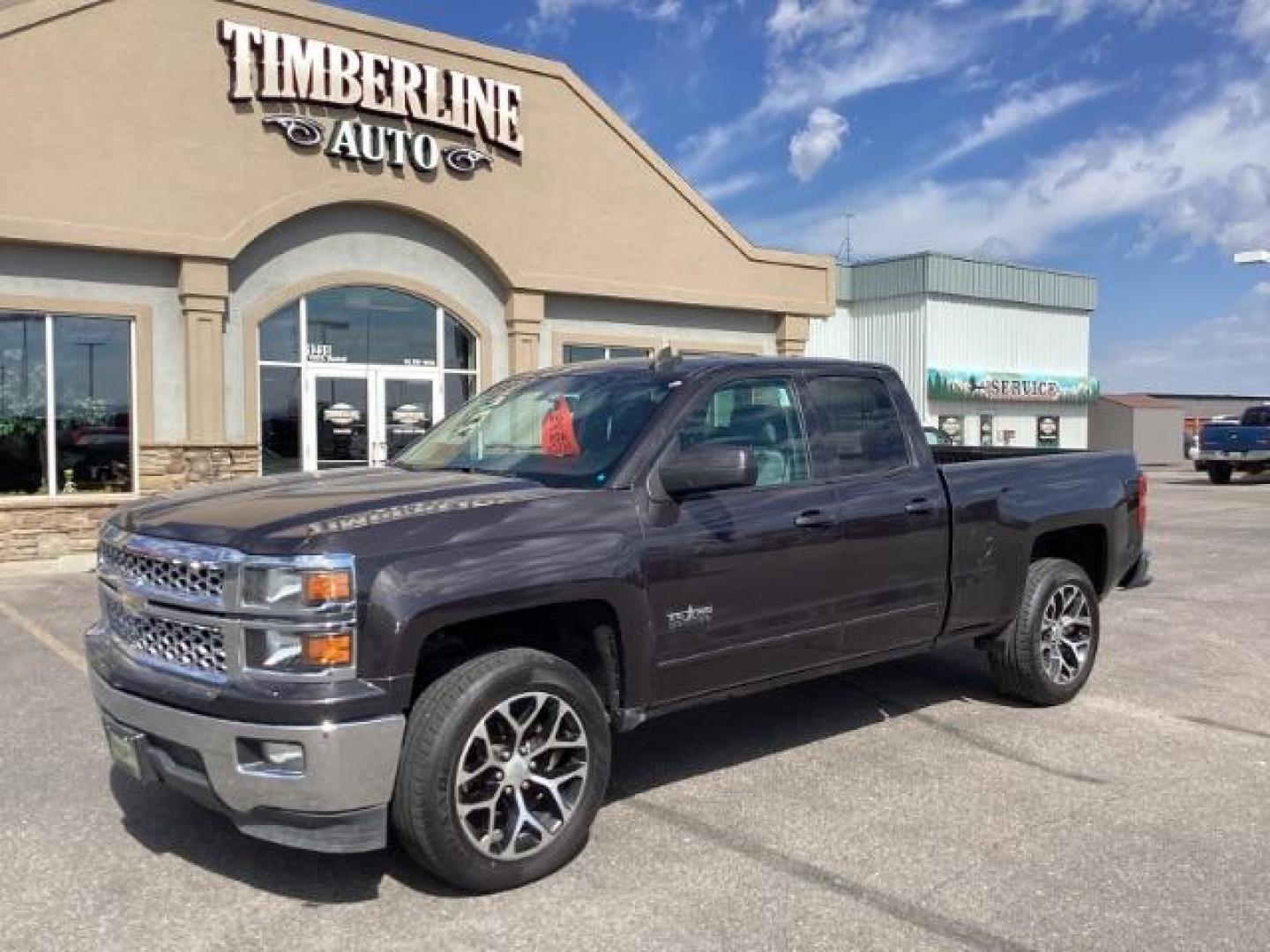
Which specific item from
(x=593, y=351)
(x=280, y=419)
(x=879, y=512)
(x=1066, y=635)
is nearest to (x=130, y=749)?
(x=879, y=512)

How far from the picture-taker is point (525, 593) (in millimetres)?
3846

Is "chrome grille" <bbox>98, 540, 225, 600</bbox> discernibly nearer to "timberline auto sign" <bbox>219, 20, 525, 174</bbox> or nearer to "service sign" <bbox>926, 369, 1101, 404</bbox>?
"timberline auto sign" <bbox>219, 20, 525, 174</bbox>

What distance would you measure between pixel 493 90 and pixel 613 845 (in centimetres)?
1265

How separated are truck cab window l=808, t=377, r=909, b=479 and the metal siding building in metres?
27.5

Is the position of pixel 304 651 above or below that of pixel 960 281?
below

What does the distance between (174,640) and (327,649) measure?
0.68 meters

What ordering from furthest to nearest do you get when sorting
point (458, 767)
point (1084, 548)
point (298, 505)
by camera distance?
point (1084, 548) → point (298, 505) → point (458, 767)

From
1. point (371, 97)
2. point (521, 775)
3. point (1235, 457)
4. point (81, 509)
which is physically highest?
point (371, 97)

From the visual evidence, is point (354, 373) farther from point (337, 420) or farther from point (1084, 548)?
point (1084, 548)

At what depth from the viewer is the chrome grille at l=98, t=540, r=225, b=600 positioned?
3.62m

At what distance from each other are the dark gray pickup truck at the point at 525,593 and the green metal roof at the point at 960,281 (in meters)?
29.5

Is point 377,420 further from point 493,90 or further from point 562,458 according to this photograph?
point 562,458

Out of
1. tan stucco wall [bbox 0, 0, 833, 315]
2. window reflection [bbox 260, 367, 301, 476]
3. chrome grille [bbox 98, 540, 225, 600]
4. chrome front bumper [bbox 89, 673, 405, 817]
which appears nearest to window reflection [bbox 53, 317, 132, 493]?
tan stucco wall [bbox 0, 0, 833, 315]

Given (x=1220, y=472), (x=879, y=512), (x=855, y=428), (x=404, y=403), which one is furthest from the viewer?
(x=1220, y=472)
